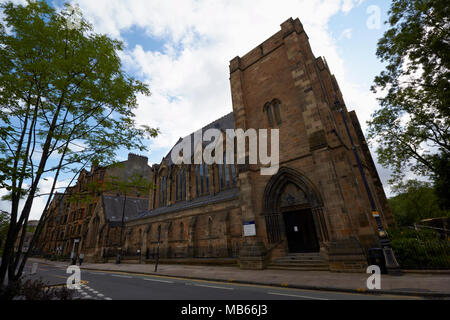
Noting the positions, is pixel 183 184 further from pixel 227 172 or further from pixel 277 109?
pixel 277 109

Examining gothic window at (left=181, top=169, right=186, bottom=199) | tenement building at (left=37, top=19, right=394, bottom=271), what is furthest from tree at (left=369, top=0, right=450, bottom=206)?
gothic window at (left=181, top=169, right=186, bottom=199)

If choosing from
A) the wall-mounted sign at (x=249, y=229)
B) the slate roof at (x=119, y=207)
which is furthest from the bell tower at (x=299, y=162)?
the slate roof at (x=119, y=207)

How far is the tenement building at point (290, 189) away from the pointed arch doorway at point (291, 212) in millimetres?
64

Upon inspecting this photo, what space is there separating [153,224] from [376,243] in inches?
951

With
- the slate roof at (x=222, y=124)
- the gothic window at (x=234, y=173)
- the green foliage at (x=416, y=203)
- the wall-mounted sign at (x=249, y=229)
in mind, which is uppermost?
the slate roof at (x=222, y=124)

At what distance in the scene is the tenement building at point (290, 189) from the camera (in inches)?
459

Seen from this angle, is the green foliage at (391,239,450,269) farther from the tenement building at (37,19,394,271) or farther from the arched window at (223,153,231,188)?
the arched window at (223,153,231,188)

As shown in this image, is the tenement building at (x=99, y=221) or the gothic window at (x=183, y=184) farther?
the tenement building at (x=99, y=221)

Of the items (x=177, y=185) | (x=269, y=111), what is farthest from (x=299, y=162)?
(x=177, y=185)

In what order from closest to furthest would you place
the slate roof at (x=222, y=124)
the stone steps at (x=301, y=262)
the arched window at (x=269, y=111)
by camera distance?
1. the stone steps at (x=301, y=262)
2. the arched window at (x=269, y=111)
3. the slate roof at (x=222, y=124)

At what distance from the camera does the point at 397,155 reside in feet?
68.5

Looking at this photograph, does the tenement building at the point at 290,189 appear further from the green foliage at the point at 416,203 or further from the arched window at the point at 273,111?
the green foliage at the point at 416,203
